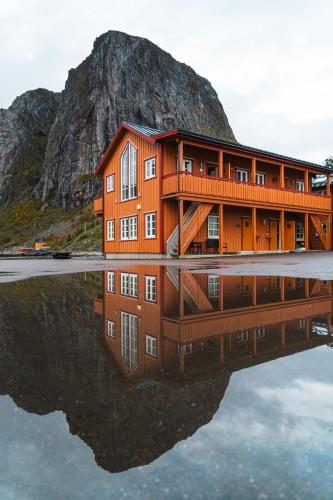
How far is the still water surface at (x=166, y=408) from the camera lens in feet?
3.90

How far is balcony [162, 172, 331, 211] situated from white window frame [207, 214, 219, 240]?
6.05ft

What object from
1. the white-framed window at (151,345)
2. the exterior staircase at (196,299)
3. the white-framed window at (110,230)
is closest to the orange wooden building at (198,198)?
the white-framed window at (110,230)

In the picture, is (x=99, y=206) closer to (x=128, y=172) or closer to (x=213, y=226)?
(x=128, y=172)

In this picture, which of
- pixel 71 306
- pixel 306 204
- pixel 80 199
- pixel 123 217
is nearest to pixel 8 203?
pixel 80 199

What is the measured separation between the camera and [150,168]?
71.9 ft

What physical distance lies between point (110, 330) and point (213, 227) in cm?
2002

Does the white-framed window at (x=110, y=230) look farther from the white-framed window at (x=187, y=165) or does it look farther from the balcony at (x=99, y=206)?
the white-framed window at (x=187, y=165)

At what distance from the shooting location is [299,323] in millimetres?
3510

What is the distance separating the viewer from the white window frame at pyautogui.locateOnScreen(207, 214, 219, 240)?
2259 centimetres

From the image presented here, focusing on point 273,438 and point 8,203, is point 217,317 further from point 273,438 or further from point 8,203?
point 8,203

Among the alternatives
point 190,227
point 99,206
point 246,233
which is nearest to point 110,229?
point 99,206

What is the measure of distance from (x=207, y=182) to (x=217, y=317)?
17.2 metres

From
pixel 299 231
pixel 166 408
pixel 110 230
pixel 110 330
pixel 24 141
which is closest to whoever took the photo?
pixel 166 408

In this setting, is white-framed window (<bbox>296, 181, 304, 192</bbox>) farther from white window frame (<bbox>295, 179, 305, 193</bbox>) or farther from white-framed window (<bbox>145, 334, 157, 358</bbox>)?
white-framed window (<bbox>145, 334, 157, 358</bbox>)
